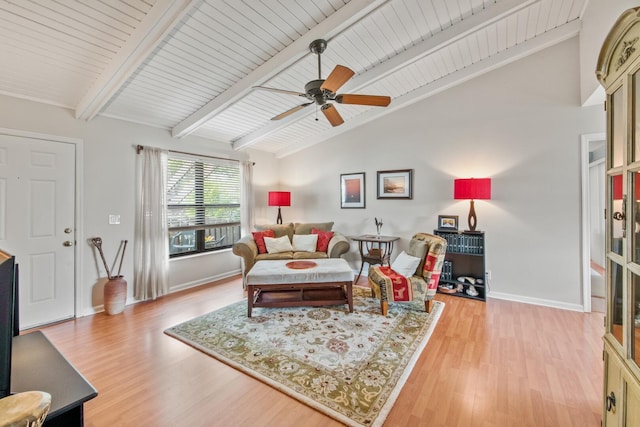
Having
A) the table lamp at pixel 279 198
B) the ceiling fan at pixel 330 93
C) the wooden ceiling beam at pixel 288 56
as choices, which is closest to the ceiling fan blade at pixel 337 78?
the ceiling fan at pixel 330 93

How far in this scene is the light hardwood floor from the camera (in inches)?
69.4

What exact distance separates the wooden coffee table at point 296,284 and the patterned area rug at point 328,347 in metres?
0.13

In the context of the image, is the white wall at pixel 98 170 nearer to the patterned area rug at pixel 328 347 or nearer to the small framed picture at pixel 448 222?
the patterned area rug at pixel 328 347

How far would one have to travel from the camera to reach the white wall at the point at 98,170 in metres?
3.03

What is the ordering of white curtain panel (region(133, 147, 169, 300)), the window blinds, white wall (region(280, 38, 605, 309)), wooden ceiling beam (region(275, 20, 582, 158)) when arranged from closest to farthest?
wooden ceiling beam (region(275, 20, 582, 158)) → white wall (region(280, 38, 605, 309)) → white curtain panel (region(133, 147, 169, 300)) → the window blinds

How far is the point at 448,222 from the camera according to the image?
416cm

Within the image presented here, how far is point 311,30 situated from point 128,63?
1701 millimetres

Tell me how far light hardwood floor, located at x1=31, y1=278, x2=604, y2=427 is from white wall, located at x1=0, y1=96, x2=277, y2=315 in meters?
0.65

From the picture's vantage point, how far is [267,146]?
5.61 meters

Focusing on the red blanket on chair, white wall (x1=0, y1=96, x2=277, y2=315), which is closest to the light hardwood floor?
the red blanket on chair

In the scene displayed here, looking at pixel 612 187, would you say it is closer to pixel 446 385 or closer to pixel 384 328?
pixel 446 385

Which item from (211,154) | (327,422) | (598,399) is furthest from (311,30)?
(598,399)

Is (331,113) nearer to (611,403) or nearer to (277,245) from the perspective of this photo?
(277,245)

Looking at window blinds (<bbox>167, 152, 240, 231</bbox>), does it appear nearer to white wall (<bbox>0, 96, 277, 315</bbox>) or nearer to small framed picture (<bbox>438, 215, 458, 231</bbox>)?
white wall (<bbox>0, 96, 277, 315</bbox>)
